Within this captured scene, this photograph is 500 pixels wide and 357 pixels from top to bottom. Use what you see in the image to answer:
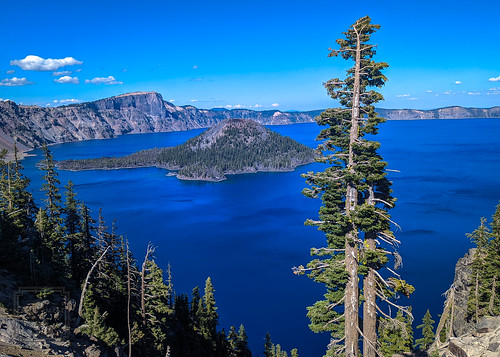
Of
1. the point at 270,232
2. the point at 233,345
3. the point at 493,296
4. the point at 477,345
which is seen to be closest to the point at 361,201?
the point at 477,345

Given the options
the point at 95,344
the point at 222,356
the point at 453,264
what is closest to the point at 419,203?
the point at 453,264

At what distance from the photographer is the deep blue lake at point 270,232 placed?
54.9 meters

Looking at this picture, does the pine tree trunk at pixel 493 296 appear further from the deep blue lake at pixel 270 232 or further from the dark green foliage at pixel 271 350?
the deep blue lake at pixel 270 232

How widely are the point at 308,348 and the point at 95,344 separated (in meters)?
34.0

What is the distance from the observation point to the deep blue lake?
54938 millimetres

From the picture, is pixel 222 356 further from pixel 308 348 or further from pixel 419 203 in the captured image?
pixel 419 203

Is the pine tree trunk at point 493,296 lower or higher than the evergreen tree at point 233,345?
higher

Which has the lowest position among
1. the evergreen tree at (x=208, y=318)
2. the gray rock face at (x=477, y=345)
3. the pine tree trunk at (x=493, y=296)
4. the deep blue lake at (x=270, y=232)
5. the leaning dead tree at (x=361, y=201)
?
the deep blue lake at (x=270, y=232)

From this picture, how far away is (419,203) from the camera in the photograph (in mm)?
105375

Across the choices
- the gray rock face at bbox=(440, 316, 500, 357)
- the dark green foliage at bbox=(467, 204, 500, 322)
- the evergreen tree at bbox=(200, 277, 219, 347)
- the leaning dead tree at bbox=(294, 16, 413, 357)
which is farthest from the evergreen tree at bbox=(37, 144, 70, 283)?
the dark green foliage at bbox=(467, 204, 500, 322)

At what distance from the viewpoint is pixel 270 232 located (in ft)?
307

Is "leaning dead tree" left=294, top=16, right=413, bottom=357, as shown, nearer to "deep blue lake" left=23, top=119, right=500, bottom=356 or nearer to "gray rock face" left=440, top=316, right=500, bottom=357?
"gray rock face" left=440, top=316, right=500, bottom=357

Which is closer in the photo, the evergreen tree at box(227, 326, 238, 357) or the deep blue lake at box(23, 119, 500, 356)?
the evergreen tree at box(227, 326, 238, 357)

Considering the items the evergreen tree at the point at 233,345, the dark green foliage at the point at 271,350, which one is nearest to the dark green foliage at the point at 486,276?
the dark green foliage at the point at 271,350
